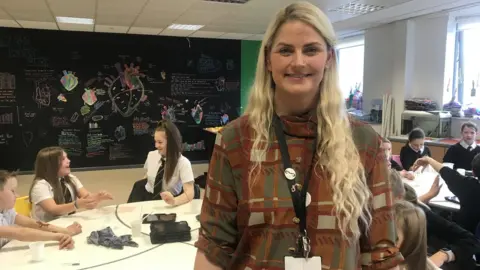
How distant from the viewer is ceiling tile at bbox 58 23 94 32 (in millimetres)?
6406

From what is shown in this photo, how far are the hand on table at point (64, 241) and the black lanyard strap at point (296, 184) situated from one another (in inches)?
65.7

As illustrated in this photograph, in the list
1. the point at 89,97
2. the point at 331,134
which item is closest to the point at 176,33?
the point at 89,97

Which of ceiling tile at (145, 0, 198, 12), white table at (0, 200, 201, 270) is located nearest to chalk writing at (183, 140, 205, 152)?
ceiling tile at (145, 0, 198, 12)

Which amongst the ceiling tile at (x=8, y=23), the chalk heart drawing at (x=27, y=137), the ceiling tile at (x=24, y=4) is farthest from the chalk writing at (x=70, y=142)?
the ceiling tile at (x=24, y=4)

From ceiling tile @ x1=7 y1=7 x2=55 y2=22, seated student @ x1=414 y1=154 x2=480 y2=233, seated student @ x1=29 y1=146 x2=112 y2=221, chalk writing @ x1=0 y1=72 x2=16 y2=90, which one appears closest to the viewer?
seated student @ x1=29 y1=146 x2=112 y2=221

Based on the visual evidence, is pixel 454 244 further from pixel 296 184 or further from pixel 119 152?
pixel 119 152

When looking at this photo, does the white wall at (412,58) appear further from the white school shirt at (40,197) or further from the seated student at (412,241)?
the white school shirt at (40,197)

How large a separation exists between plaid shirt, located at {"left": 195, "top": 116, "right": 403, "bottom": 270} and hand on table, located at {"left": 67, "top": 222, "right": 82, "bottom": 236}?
1.64 meters

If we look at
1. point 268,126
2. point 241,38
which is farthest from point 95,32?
point 268,126

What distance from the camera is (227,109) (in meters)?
8.28

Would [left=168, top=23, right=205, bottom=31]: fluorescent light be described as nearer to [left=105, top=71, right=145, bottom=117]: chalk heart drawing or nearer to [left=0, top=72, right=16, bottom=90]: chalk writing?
[left=105, top=71, right=145, bottom=117]: chalk heart drawing

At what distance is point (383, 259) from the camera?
0.96 m

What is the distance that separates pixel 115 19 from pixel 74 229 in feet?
14.2

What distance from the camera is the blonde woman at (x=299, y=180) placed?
93cm
